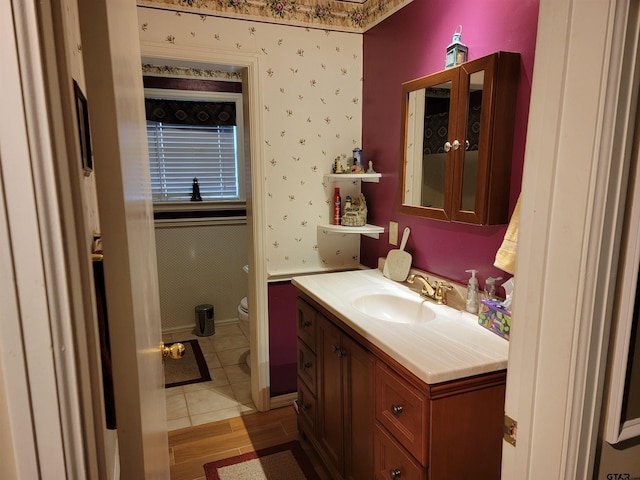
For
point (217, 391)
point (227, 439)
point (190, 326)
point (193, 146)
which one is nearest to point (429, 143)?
point (227, 439)

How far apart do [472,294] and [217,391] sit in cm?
191

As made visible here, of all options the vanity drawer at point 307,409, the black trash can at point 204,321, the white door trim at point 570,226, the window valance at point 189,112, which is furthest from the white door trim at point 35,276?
the window valance at point 189,112

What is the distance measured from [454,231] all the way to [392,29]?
116 cm

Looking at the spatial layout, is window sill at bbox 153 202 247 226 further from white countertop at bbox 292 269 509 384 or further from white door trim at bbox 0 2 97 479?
white door trim at bbox 0 2 97 479

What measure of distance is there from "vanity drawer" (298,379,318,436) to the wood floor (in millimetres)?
153

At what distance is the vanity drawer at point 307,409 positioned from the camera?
82.0 inches

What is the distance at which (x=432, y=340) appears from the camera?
4.70 feet

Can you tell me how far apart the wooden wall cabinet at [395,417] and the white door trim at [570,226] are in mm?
462

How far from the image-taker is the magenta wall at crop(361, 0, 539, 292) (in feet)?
4.92

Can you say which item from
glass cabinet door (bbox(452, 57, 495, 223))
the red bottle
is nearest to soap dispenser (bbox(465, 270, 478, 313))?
glass cabinet door (bbox(452, 57, 495, 223))

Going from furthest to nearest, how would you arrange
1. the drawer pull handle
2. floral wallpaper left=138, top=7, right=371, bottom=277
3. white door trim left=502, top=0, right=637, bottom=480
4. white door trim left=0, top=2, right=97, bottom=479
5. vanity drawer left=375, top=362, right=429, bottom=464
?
floral wallpaper left=138, top=7, right=371, bottom=277 → the drawer pull handle → vanity drawer left=375, top=362, right=429, bottom=464 → white door trim left=502, top=0, right=637, bottom=480 → white door trim left=0, top=2, right=97, bottom=479

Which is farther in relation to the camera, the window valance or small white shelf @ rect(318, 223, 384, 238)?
A: the window valance

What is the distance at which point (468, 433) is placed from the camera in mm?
1276

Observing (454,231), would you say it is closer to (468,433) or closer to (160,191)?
(468,433)
